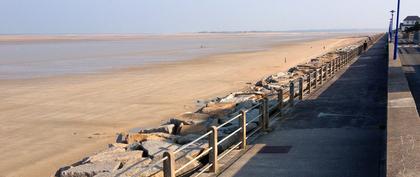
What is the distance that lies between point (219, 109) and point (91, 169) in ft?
25.4

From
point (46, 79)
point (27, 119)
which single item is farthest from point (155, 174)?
point (46, 79)

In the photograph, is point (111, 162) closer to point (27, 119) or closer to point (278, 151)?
point (278, 151)

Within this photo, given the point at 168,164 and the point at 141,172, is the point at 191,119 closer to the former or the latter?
the point at 141,172

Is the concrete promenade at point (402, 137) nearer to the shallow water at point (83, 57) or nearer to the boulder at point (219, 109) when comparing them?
the boulder at point (219, 109)

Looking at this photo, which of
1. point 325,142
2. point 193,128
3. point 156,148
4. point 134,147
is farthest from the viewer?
point 193,128

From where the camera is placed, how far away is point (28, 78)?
29.3 meters

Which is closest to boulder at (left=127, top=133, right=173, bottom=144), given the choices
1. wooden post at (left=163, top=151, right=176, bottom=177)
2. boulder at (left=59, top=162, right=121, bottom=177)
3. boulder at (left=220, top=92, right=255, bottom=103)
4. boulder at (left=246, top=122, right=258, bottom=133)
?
boulder at (left=246, top=122, right=258, bottom=133)

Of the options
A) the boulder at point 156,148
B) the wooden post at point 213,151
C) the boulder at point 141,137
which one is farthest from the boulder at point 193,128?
the wooden post at point 213,151

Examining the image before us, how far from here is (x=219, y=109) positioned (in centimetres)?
1532

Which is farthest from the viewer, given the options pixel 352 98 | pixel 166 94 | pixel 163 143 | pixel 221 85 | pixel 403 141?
pixel 221 85

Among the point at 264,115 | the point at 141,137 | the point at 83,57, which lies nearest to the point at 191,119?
the point at 141,137

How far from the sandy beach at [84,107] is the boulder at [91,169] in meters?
2.19

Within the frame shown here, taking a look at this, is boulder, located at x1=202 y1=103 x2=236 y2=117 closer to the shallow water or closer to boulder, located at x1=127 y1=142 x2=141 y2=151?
boulder, located at x1=127 y1=142 x2=141 y2=151

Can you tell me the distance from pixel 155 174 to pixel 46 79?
2330 centimetres
